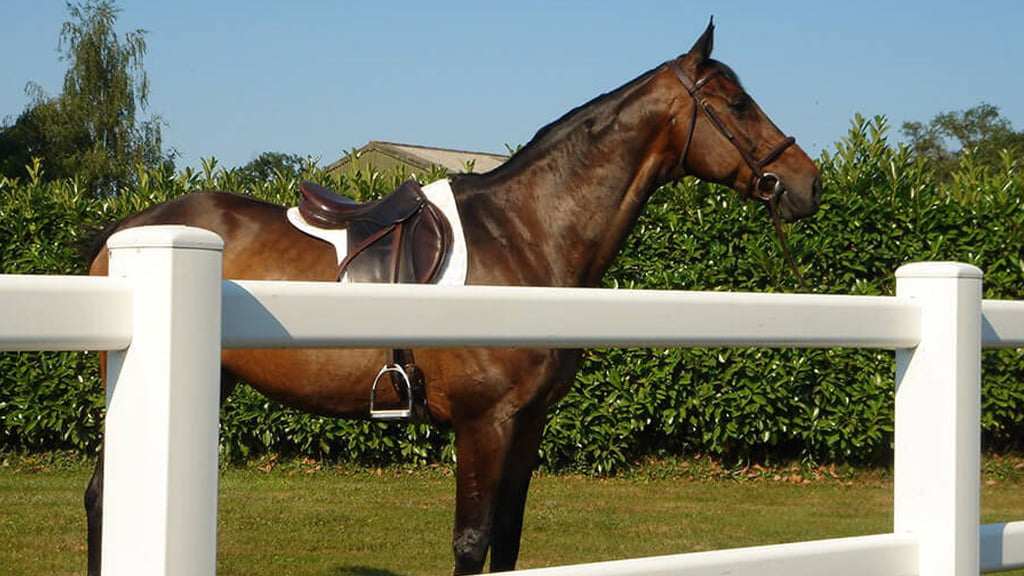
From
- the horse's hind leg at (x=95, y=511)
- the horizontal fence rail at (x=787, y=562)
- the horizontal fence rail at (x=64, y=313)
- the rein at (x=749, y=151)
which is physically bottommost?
the horse's hind leg at (x=95, y=511)

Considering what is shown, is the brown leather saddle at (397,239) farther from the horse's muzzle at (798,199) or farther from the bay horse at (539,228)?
the horse's muzzle at (798,199)

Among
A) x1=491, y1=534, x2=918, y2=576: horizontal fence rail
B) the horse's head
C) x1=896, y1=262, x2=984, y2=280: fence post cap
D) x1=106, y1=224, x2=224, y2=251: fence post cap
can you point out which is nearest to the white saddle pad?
the horse's head

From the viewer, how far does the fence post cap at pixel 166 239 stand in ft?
5.01

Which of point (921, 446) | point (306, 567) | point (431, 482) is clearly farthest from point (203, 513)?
point (431, 482)

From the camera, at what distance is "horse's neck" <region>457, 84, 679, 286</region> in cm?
427

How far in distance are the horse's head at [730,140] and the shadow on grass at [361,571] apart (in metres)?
2.63

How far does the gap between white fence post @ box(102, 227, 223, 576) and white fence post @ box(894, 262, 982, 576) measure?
1590 millimetres

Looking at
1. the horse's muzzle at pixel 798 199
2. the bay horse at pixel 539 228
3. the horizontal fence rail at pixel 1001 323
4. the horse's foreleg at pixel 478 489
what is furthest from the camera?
the horse's muzzle at pixel 798 199

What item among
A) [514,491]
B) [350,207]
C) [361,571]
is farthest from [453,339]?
[361,571]

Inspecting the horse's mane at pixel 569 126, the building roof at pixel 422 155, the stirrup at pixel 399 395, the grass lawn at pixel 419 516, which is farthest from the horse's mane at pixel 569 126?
the building roof at pixel 422 155

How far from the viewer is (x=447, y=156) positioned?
30.3 m

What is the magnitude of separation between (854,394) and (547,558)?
137 inches

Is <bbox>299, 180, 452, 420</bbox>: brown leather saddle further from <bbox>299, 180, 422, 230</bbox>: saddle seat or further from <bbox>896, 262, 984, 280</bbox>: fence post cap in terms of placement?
<bbox>896, 262, 984, 280</bbox>: fence post cap

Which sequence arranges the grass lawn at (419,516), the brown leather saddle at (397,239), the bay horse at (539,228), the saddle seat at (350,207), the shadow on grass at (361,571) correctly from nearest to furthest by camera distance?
1. the bay horse at (539,228)
2. the brown leather saddle at (397,239)
3. the saddle seat at (350,207)
4. the shadow on grass at (361,571)
5. the grass lawn at (419,516)
